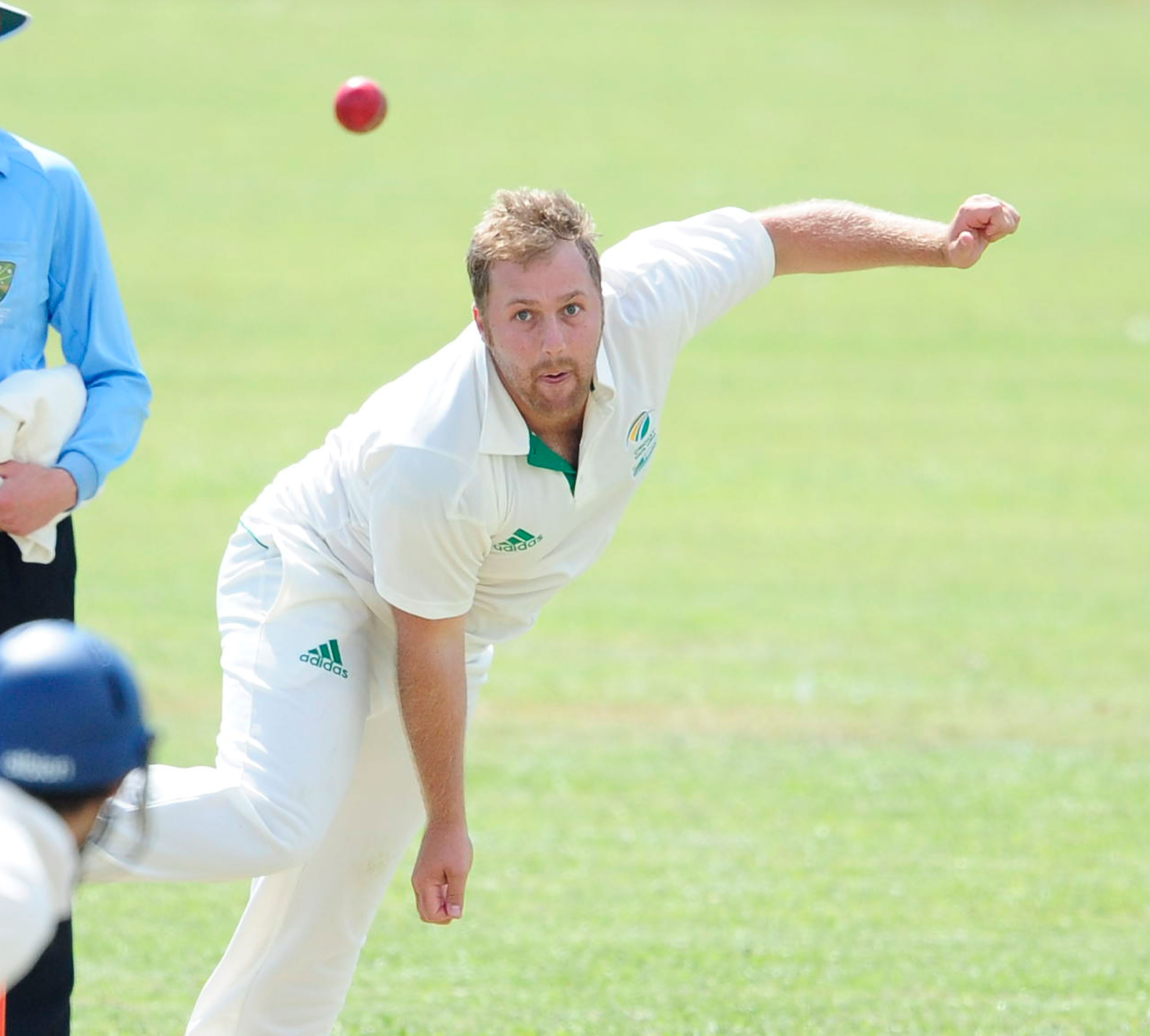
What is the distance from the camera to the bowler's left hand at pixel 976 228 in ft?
15.5

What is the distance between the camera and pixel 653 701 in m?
9.66

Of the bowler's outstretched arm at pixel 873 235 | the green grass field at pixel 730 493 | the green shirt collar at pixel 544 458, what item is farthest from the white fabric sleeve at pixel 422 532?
the green grass field at pixel 730 493

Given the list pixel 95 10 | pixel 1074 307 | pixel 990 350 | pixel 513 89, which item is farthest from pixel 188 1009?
pixel 95 10

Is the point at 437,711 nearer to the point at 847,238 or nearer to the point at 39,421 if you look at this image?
the point at 39,421

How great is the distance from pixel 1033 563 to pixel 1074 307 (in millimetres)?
10220

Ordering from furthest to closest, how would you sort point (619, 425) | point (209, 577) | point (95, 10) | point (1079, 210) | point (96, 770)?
point (95, 10), point (1079, 210), point (209, 577), point (619, 425), point (96, 770)

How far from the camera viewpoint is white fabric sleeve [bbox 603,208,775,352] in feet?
15.1

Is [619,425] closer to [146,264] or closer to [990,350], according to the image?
[990,350]

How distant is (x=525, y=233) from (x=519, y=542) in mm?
668

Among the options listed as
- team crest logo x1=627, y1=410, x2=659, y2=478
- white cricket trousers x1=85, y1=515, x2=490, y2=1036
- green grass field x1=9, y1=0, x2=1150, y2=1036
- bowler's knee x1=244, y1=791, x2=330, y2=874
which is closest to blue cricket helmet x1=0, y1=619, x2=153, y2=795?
white cricket trousers x1=85, y1=515, x2=490, y2=1036

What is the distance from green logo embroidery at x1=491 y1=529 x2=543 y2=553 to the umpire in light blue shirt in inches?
34.2

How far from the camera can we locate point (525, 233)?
14.1ft

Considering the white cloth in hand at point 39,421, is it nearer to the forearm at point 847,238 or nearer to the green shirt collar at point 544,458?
the green shirt collar at point 544,458

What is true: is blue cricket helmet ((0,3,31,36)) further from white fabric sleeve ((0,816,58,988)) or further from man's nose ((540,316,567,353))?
white fabric sleeve ((0,816,58,988))
